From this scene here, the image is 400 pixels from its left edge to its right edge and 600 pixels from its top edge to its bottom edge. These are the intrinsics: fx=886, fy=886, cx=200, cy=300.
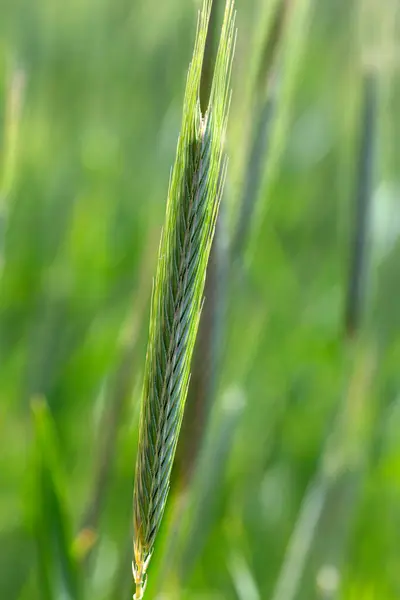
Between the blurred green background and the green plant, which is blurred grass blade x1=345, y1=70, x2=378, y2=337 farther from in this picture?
the green plant

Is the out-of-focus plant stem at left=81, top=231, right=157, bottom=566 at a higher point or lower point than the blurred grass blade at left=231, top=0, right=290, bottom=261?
lower

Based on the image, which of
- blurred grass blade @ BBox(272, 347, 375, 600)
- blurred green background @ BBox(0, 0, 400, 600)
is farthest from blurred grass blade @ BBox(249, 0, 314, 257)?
blurred grass blade @ BBox(272, 347, 375, 600)

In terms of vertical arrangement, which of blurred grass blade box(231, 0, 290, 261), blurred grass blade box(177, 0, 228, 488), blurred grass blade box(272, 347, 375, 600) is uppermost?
blurred grass blade box(231, 0, 290, 261)

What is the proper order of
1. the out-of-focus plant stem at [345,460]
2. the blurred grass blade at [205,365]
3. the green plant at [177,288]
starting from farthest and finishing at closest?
the out-of-focus plant stem at [345,460], the blurred grass blade at [205,365], the green plant at [177,288]

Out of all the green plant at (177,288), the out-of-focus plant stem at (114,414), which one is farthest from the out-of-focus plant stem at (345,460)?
the green plant at (177,288)

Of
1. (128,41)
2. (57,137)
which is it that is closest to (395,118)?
(128,41)

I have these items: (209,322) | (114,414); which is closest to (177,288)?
(209,322)

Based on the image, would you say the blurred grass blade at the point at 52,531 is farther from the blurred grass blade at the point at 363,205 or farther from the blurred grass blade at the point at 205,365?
the blurred grass blade at the point at 363,205

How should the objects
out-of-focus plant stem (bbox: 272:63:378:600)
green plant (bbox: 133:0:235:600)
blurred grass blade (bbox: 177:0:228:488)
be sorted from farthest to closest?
out-of-focus plant stem (bbox: 272:63:378:600) < blurred grass blade (bbox: 177:0:228:488) < green plant (bbox: 133:0:235:600)
